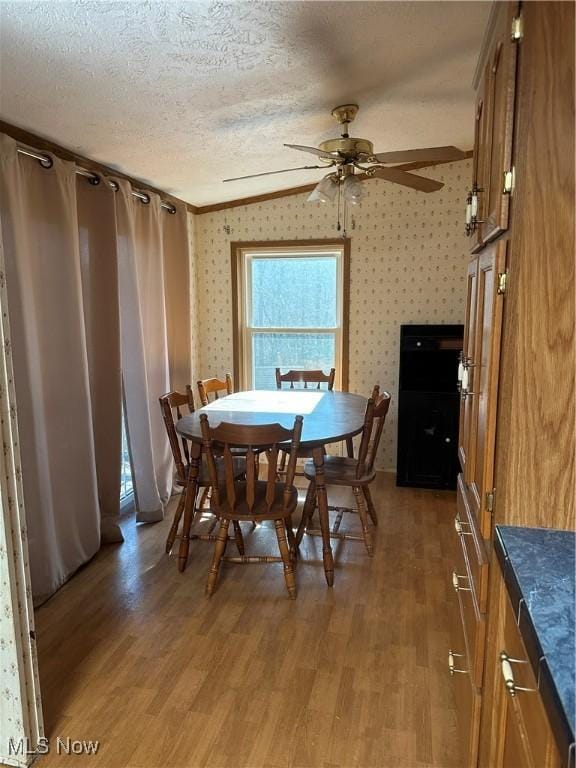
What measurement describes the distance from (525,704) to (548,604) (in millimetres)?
185

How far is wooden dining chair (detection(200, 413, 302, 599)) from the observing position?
225 centimetres

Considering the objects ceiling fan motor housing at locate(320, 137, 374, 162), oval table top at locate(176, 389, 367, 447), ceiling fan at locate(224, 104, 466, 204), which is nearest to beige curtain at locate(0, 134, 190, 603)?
oval table top at locate(176, 389, 367, 447)

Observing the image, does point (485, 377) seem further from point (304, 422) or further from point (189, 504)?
point (189, 504)

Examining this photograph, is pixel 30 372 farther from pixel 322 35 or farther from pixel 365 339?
pixel 365 339

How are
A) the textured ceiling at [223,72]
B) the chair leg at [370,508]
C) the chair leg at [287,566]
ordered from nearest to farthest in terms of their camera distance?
the textured ceiling at [223,72]
the chair leg at [287,566]
the chair leg at [370,508]

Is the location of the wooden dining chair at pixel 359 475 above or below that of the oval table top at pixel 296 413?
below

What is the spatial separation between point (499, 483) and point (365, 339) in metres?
3.19

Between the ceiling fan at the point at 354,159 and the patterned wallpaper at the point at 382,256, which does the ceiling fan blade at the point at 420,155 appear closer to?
the ceiling fan at the point at 354,159

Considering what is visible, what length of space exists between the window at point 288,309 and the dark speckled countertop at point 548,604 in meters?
3.30

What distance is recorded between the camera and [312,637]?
2.20m

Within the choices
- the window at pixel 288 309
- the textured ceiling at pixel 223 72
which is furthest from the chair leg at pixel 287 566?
the window at pixel 288 309

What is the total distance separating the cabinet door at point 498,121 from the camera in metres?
1.08

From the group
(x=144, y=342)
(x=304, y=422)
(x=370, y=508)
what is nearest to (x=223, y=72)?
(x=304, y=422)

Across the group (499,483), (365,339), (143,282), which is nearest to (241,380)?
(365,339)
